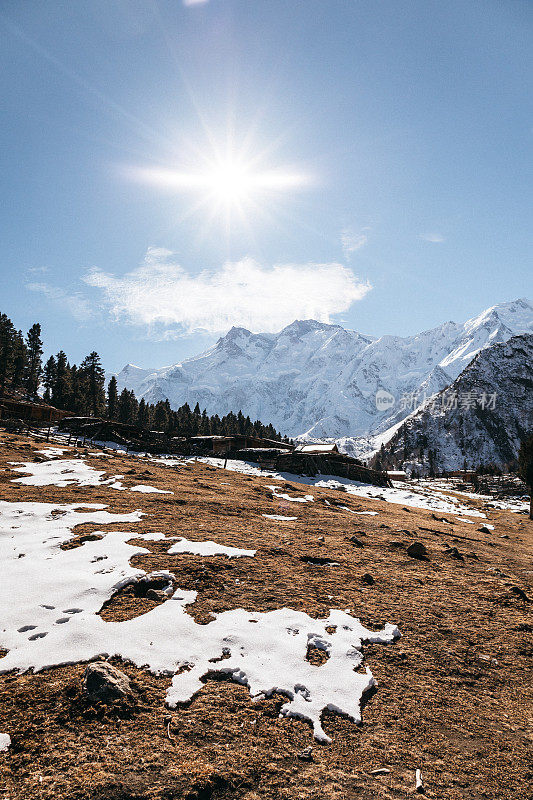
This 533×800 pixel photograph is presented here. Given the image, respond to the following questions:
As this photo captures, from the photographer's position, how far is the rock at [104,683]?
4.23m

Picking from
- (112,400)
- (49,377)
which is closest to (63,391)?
Answer: (112,400)

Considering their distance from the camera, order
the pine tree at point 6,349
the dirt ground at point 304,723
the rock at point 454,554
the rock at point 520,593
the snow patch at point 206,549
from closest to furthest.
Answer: the dirt ground at point 304,723, the rock at point 520,593, the snow patch at point 206,549, the rock at point 454,554, the pine tree at point 6,349

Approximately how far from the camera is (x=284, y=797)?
3371 mm

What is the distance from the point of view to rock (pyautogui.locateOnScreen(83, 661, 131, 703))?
166 inches

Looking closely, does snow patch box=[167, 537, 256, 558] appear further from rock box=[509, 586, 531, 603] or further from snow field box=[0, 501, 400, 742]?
rock box=[509, 586, 531, 603]

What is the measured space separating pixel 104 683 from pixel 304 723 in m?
2.43

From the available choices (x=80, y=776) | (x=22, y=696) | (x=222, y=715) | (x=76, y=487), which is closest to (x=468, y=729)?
(x=222, y=715)

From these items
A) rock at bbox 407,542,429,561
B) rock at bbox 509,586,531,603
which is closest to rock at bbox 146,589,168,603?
rock at bbox 407,542,429,561

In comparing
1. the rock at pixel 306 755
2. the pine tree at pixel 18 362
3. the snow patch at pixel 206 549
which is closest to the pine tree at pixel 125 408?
the pine tree at pixel 18 362

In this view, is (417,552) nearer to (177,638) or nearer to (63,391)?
(177,638)

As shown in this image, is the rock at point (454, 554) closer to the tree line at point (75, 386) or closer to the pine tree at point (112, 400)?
the tree line at point (75, 386)

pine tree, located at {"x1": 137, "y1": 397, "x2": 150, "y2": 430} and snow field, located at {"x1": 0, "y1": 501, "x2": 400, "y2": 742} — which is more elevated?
pine tree, located at {"x1": 137, "y1": 397, "x2": 150, "y2": 430}

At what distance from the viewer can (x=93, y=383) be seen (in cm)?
9144

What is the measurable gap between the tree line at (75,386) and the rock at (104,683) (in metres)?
79.0
